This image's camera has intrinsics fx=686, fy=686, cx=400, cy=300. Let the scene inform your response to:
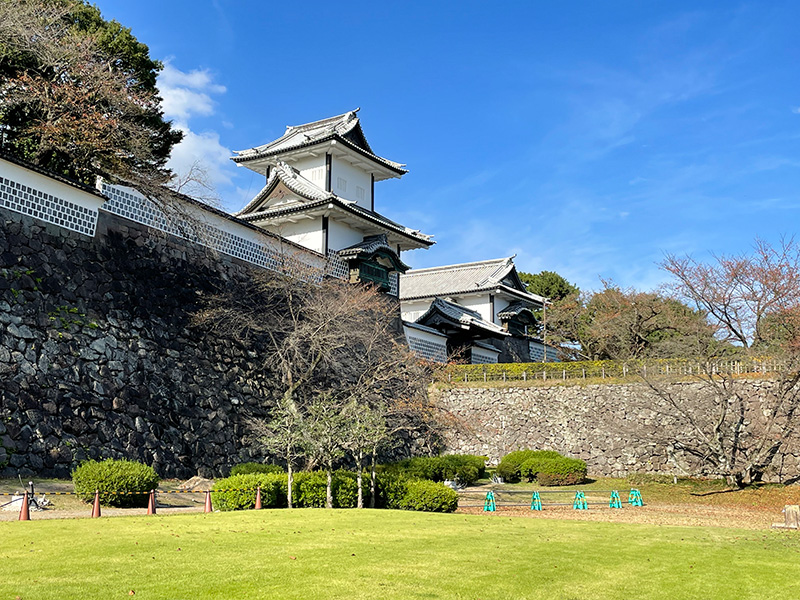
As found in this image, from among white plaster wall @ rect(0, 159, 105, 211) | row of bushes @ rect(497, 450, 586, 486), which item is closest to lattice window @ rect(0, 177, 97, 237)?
white plaster wall @ rect(0, 159, 105, 211)

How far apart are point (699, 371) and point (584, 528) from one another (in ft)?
52.3

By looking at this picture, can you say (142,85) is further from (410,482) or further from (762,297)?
(762,297)

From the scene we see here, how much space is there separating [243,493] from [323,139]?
816 inches

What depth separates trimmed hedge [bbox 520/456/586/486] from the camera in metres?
26.0

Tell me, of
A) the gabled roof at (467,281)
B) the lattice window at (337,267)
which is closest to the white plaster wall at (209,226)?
the lattice window at (337,267)

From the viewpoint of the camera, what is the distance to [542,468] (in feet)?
86.9

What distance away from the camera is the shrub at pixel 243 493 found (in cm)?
1534

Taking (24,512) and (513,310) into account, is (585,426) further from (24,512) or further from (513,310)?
(24,512)

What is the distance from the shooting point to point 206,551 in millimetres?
9266

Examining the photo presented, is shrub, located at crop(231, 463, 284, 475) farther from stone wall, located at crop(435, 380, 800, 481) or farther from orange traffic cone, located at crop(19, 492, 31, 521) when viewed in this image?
stone wall, located at crop(435, 380, 800, 481)

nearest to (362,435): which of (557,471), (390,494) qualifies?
(390,494)

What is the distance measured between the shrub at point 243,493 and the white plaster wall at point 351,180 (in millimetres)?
19940

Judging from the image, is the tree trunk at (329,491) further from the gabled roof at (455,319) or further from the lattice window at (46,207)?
the gabled roof at (455,319)

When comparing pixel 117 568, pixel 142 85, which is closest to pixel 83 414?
pixel 117 568
